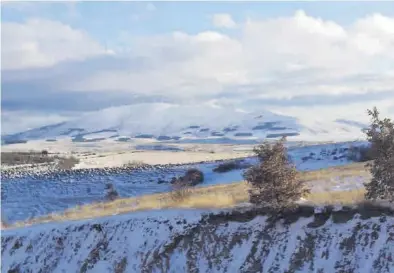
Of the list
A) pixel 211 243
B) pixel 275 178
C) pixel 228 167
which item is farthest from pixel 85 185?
pixel 211 243

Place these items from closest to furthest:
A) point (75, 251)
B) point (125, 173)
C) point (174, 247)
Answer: point (174, 247)
point (75, 251)
point (125, 173)

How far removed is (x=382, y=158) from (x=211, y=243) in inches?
204

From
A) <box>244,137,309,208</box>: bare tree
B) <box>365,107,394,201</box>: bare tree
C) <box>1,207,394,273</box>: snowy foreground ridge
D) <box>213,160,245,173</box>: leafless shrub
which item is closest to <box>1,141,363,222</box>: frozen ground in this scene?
<box>213,160,245,173</box>: leafless shrub

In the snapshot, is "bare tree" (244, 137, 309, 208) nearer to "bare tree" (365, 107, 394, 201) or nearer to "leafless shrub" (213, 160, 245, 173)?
"bare tree" (365, 107, 394, 201)

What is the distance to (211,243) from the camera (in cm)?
1917

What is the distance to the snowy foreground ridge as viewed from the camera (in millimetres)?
16797

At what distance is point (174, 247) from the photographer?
1970 centimetres

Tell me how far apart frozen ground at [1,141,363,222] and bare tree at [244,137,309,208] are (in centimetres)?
2247

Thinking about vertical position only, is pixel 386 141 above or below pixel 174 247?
above

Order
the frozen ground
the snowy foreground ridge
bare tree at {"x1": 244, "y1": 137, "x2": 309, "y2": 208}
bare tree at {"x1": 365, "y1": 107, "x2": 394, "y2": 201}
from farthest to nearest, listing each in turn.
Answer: the frozen ground < bare tree at {"x1": 244, "y1": 137, "x2": 309, "y2": 208} < bare tree at {"x1": 365, "y1": 107, "x2": 394, "y2": 201} < the snowy foreground ridge

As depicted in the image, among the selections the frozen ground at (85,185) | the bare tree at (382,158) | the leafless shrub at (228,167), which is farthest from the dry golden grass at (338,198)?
the leafless shrub at (228,167)

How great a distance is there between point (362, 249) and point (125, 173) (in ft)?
168

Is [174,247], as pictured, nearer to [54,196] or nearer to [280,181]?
[280,181]

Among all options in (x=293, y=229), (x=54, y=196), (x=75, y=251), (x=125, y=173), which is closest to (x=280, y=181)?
(x=293, y=229)
